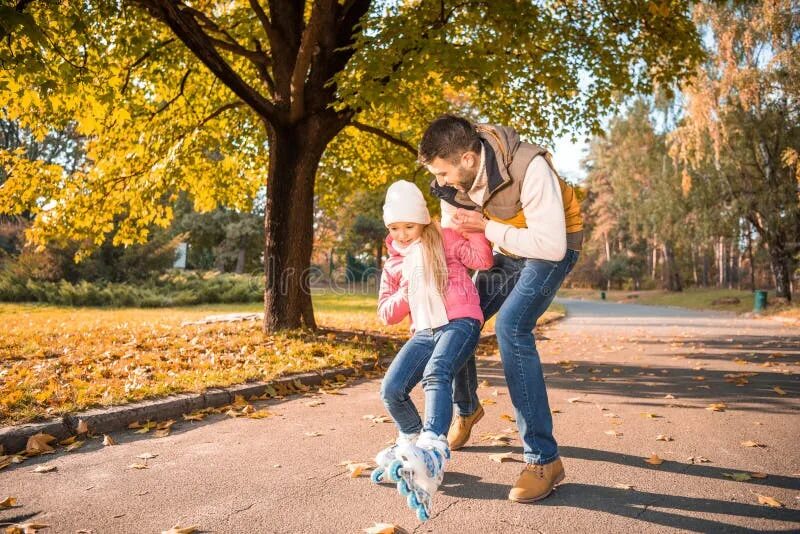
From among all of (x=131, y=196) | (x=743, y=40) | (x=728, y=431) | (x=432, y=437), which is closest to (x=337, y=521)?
(x=432, y=437)

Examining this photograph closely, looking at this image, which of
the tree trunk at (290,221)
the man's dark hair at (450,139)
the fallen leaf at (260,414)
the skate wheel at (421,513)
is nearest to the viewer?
the skate wheel at (421,513)

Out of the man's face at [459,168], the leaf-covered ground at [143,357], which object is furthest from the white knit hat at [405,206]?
the leaf-covered ground at [143,357]

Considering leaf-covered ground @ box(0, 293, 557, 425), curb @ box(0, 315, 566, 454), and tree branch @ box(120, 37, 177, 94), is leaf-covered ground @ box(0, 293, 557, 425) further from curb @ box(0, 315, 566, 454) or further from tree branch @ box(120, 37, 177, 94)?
tree branch @ box(120, 37, 177, 94)

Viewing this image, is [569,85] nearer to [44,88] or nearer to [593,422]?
[593,422]

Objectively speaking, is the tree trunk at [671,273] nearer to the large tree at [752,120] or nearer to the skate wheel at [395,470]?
the large tree at [752,120]

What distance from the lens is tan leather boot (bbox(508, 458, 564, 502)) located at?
3.08 m

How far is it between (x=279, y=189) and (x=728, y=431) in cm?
724

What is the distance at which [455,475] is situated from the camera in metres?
3.56

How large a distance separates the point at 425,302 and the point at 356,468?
111cm

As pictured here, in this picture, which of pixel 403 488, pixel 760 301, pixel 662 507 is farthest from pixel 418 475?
pixel 760 301

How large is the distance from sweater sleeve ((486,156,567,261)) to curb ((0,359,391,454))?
3.46 meters

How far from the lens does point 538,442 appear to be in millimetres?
3203

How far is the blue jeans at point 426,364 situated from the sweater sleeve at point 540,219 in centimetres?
59

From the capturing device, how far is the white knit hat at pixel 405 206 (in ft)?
11.3
